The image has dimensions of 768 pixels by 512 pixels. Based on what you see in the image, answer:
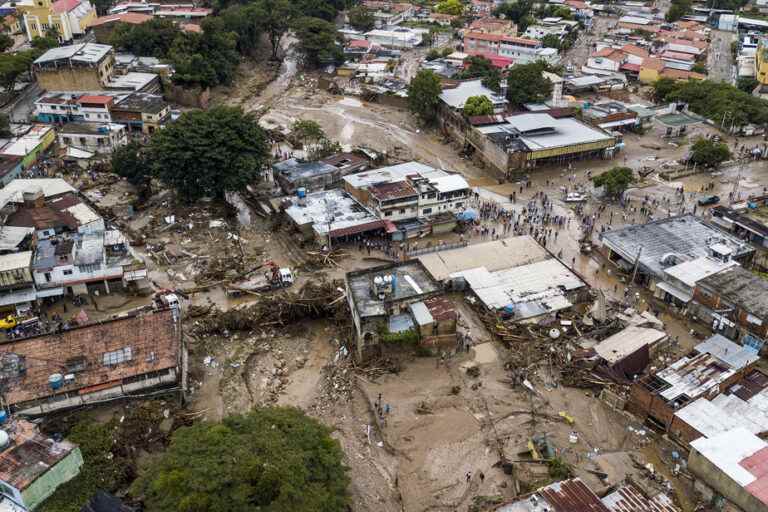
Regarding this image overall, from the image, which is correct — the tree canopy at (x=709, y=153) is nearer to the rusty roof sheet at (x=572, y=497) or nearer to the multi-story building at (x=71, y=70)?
the rusty roof sheet at (x=572, y=497)

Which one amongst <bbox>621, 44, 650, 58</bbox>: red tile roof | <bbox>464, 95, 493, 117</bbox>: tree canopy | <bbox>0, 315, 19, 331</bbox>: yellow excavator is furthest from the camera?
<bbox>621, 44, 650, 58</bbox>: red tile roof

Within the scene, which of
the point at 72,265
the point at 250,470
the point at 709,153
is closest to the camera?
the point at 250,470

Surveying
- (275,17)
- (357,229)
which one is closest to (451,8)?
(275,17)

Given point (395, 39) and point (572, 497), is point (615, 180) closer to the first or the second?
point (572, 497)

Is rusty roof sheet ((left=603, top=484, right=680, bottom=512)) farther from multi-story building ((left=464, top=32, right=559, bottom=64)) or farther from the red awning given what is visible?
multi-story building ((left=464, top=32, right=559, bottom=64))

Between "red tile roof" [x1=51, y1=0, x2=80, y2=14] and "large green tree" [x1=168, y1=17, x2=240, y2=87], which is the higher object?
"red tile roof" [x1=51, y1=0, x2=80, y2=14]

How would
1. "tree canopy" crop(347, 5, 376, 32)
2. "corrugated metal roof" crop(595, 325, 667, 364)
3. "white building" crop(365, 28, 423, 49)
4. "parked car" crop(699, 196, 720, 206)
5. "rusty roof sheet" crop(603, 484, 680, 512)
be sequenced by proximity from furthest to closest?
"tree canopy" crop(347, 5, 376, 32), "white building" crop(365, 28, 423, 49), "parked car" crop(699, 196, 720, 206), "corrugated metal roof" crop(595, 325, 667, 364), "rusty roof sheet" crop(603, 484, 680, 512)

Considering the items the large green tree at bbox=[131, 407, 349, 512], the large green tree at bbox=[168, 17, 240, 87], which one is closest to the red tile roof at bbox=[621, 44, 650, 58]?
the large green tree at bbox=[168, 17, 240, 87]
